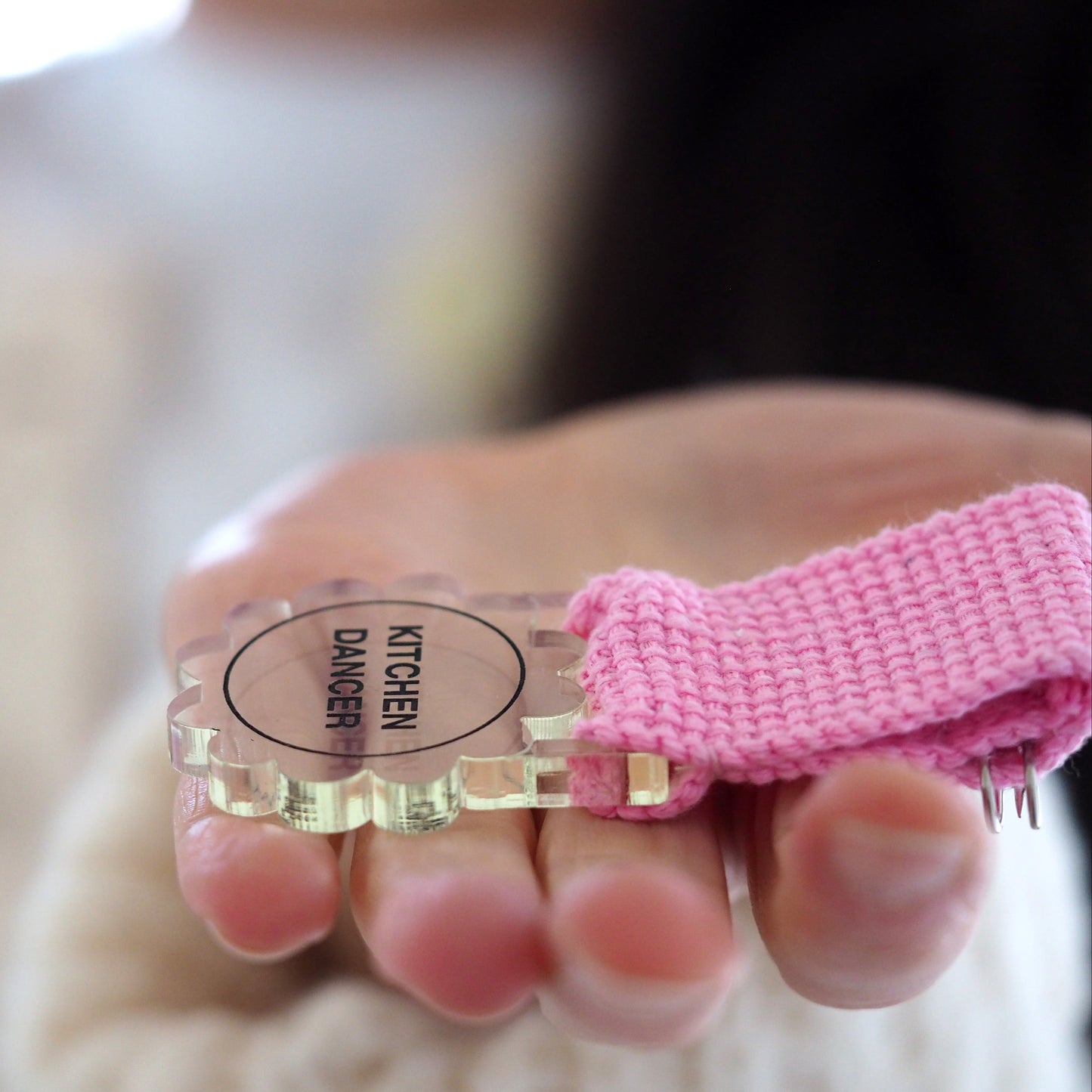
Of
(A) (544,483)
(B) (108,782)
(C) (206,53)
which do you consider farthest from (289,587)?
(C) (206,53)

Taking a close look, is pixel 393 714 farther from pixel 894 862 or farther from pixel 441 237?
pixel 441 237

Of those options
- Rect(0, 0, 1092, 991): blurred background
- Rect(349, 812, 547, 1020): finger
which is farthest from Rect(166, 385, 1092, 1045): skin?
Rect(0, 0, 1092, 991): blurred background

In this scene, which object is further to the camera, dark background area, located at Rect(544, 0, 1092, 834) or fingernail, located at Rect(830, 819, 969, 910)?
dark background area, located at Rect(544, 0, 1092, 834)

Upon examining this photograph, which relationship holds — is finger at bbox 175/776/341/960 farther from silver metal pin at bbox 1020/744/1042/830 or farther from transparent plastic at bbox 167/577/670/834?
silver metal pin at bbox 1020/744/1042/830

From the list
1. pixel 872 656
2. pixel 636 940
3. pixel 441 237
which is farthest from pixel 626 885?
pixel 441 237

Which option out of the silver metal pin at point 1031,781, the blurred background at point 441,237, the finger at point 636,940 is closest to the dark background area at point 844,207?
the blurred background at point 441,237

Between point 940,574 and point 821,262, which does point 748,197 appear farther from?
point 940,574

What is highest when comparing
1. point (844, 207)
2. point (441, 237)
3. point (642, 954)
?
point (441, 237)
